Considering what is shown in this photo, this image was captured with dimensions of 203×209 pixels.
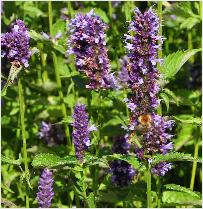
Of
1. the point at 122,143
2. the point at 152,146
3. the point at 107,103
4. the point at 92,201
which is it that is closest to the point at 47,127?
the point at 107,103

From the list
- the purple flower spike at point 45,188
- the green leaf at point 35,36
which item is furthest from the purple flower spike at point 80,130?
the green leaf at point 35,36

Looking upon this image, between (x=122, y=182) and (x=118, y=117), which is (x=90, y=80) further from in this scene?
(x=118, y=117)

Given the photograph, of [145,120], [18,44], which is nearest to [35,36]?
[18,44]

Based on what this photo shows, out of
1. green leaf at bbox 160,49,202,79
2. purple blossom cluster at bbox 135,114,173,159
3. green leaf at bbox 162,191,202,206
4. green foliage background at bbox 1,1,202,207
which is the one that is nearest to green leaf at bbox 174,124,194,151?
green foliage background at bbox 1,1,202,207

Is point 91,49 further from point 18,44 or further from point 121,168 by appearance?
point 121,168

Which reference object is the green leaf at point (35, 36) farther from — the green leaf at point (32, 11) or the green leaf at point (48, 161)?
the green leaf at point (32, 11)
